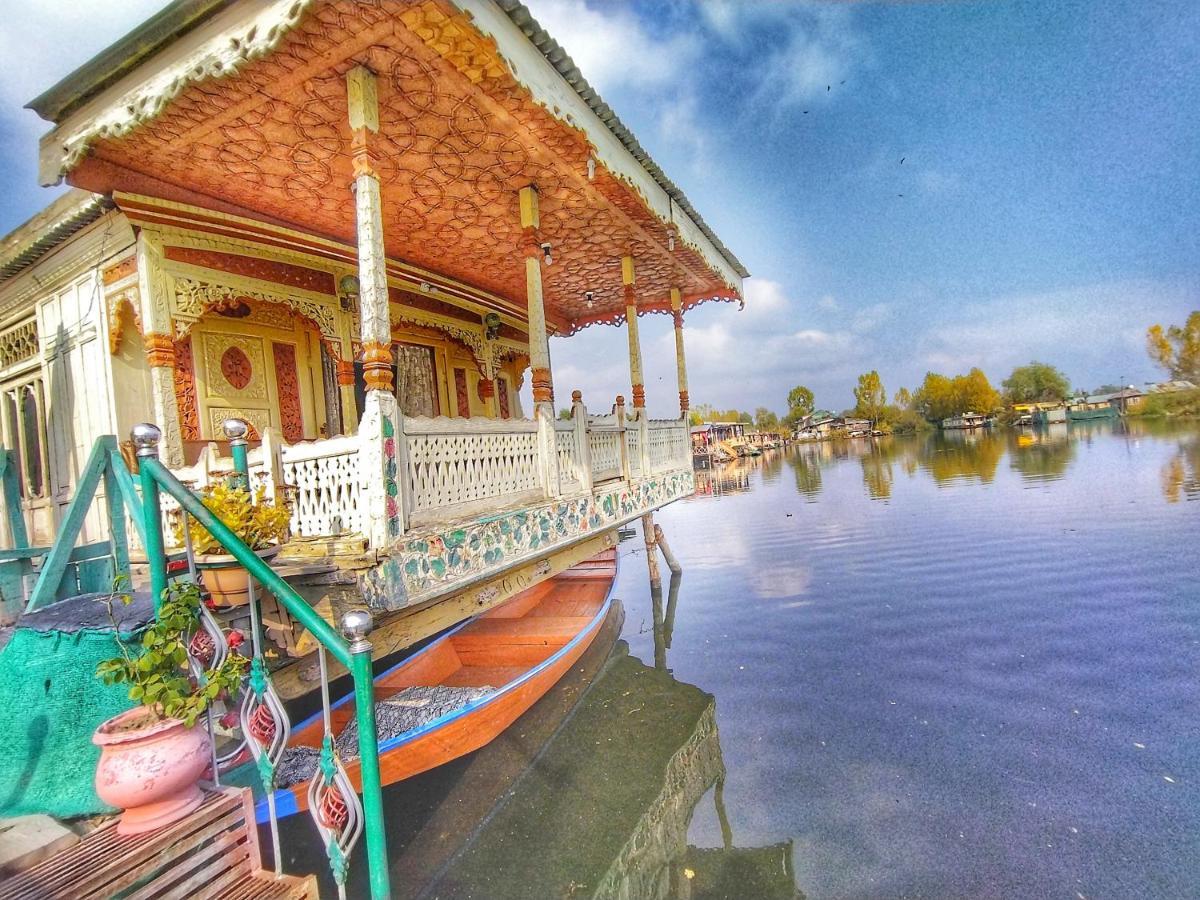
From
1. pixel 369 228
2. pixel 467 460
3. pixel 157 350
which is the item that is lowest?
pixel 467 460

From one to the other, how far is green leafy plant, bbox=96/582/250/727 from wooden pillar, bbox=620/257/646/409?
6.17 meters

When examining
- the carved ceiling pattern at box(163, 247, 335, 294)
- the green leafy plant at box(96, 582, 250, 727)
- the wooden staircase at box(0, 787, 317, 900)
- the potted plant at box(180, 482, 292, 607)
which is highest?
the carved ceiling pattern at box(163, 247, 335, 294)

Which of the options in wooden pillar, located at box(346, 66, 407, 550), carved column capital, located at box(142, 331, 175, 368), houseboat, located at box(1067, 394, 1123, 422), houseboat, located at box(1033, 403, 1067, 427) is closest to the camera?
wooden pillar, located at box(346, 66, 407, 550)

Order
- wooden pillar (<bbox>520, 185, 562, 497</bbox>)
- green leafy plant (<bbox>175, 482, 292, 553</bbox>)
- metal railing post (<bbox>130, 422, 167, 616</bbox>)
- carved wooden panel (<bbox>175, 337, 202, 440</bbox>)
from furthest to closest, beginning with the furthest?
1. carved wooden panel (<bbox>175, 337, 202, 440</bbox>)
2. wooden pillar (<bbox>520, 185, 562, 497</bbox>)
3. green leafy plant (<bbox>175, 482, 292, 553</bbox>)
4. metal railing post (<bbox>130, 422, 167, 616</bbox>)

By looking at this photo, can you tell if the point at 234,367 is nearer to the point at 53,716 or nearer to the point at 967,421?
the point at 53,716

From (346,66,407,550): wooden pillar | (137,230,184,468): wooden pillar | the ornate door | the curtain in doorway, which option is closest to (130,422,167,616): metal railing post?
(346,66,407,550): wooden pillar

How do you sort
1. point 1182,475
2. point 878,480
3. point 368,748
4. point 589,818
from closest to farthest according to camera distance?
point 368,748 → point 589,818 → point 1182,475 → point 878,480

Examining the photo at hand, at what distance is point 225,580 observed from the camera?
2.89 metres

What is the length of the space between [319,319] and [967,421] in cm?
9892

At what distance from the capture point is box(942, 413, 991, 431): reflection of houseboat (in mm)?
86838

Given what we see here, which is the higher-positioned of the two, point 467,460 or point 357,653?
point 467,460

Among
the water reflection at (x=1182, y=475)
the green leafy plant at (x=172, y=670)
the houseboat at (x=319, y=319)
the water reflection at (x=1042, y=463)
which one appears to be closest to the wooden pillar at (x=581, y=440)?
the houseboat at (x=319, y=319)

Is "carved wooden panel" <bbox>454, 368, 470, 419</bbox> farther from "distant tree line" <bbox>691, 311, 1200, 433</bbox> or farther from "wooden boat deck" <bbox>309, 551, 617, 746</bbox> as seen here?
"distant tree line" <bbox>691, 311, 1200, 433</bbox>

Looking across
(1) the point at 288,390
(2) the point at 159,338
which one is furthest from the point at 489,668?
(2) the point at 159,338
